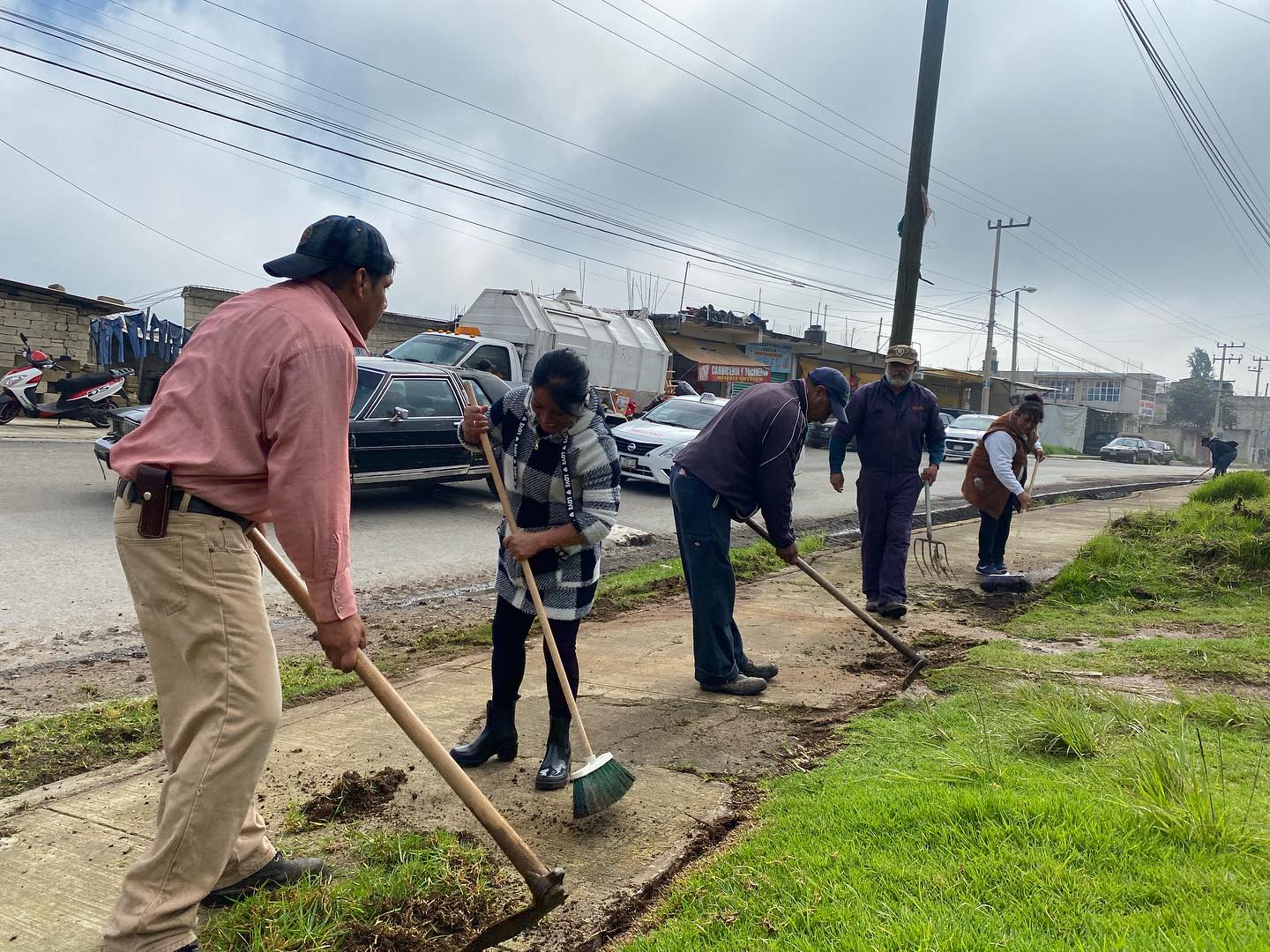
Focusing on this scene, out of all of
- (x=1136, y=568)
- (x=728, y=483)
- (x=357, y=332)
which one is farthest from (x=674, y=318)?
(x=357, y=332)

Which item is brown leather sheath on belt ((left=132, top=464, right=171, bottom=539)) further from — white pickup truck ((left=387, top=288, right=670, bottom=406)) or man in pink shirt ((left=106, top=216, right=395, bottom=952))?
white pickup truck ((left=387, top=288, right=670, bottom=406))

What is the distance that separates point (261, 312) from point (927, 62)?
10.9 metres

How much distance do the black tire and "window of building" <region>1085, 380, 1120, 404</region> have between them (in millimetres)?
90945

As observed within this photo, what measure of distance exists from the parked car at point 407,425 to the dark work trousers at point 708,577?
5186 millimetres

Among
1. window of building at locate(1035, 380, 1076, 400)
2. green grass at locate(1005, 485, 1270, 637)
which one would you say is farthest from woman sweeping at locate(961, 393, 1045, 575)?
window of building at locate(1035, 380, 1076, 400)

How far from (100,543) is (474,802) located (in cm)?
642

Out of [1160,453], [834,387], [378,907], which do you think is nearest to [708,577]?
[834,387]

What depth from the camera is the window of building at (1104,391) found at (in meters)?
90.1

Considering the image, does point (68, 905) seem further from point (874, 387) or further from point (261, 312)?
point (874, 387)

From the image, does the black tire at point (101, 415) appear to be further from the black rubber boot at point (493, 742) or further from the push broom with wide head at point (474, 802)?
the push broom with wide head at point (474, 802)

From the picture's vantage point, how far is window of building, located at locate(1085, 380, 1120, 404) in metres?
90.1

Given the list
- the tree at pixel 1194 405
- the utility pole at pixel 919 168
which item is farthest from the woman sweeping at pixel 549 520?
the tree at pixel 1194 405

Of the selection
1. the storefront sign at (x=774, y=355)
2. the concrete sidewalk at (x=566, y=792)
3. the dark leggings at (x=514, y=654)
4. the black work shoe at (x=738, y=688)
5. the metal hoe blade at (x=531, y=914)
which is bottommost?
the concrete sidewalk at (x=566, y=792)

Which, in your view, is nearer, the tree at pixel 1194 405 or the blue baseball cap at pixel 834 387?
the blue baseball cap at pixel 834 387
